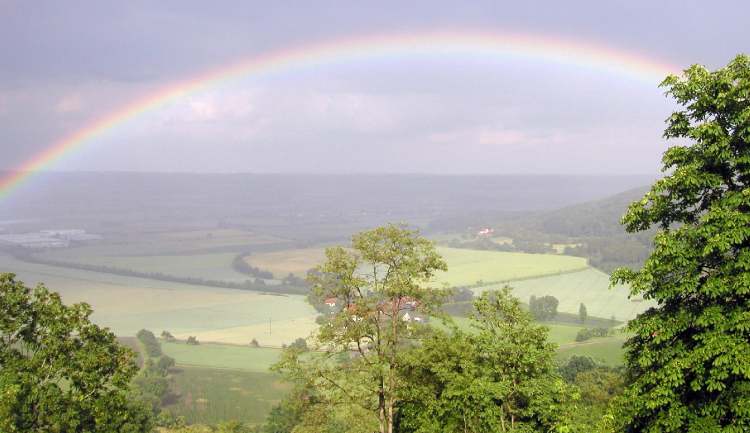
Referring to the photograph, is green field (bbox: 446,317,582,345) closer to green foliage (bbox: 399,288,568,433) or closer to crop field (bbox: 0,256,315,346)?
crop field (bbox: 0,256,315,346)

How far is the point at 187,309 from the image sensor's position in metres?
148

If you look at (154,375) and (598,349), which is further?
(598,349)

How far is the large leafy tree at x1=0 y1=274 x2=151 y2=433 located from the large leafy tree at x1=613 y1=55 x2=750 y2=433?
59.8 ft

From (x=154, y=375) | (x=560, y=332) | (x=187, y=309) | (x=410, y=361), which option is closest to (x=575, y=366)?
(x=560, y=332)

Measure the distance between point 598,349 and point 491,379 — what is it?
79197 mm

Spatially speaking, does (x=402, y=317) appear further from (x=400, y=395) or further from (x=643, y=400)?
(x=643, y=400)

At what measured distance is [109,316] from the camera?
137m

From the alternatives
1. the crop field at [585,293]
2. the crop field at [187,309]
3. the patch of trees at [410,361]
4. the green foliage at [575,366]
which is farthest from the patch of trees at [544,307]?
the patch of trees at [410,361]

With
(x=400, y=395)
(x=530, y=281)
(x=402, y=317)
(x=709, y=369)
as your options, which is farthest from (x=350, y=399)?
(x=530, y=281)

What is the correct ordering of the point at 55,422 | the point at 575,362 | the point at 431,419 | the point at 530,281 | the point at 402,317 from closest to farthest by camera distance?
the point at 55,422, the point at 431,419, the point at 402,317, the point at 575,362, the point at 530,281

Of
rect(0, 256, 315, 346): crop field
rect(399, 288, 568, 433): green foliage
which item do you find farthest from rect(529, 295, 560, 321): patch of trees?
rect(399, 288, 568, 433): green foliage

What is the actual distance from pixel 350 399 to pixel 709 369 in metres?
14.6

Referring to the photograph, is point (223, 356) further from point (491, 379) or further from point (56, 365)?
point (491, 379)

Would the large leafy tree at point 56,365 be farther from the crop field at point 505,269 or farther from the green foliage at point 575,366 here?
the crop field at point 505,269
